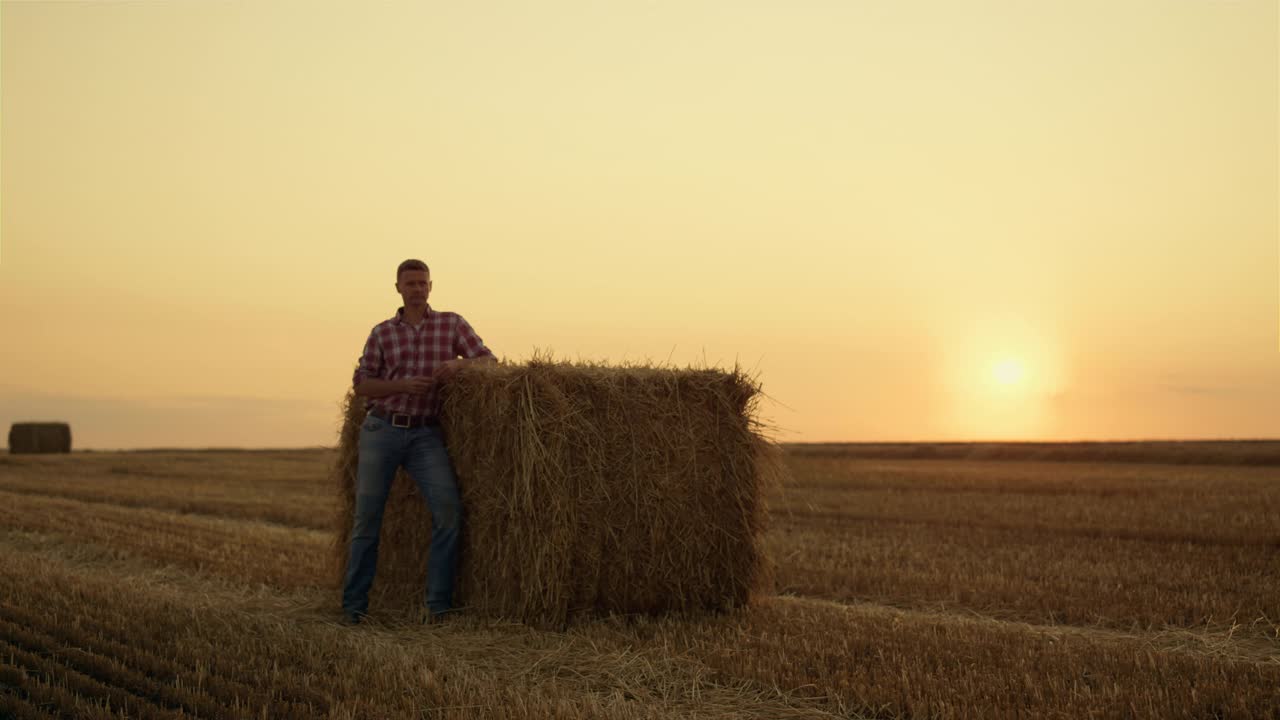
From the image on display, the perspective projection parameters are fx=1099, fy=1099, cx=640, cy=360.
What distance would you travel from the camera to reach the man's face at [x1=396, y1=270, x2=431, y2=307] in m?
7.48

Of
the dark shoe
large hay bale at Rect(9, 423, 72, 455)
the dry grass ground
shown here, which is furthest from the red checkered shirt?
large hay bale at Rect(9, 423, 72, 455)

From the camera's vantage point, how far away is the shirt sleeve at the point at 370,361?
754cm

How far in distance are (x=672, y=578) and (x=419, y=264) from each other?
2.77 meters

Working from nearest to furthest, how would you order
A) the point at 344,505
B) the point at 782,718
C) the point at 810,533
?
the point at 782,718 → the point at 344,505 → the point at 810,533

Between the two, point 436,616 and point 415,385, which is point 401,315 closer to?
point 415,385

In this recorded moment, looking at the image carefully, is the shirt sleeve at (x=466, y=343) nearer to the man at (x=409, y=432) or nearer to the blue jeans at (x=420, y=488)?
the man at (x=409, y=432)

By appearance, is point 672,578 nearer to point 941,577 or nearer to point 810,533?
point 941,577

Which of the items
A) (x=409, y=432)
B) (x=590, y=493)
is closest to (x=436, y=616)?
(x=409, y=432)

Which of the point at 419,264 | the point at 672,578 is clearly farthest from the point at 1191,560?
the point at 419,264

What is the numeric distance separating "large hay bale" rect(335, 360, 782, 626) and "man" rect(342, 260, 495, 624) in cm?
14

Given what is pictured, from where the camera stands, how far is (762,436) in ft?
26.2

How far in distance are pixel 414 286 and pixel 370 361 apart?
60cm

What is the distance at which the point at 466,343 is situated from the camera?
7695mm

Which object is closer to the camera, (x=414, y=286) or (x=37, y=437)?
(x=414, y=286)
